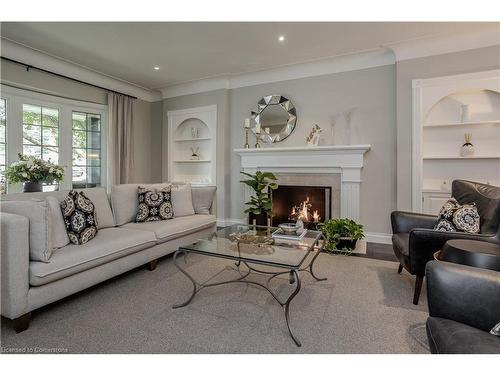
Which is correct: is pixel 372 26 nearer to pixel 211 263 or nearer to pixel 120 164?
pixel 211 263

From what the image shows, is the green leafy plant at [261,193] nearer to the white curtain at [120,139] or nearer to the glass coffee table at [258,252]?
the glass coffee table at [258,252]

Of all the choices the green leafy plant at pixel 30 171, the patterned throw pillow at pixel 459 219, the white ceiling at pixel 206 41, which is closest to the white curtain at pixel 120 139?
the white ceiling at pixel 206 41

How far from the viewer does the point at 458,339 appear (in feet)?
3.35

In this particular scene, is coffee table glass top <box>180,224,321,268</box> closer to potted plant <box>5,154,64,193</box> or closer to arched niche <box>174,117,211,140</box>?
potted plant <box>5,154,64,193</box>

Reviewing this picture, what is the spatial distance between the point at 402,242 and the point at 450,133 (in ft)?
7.01

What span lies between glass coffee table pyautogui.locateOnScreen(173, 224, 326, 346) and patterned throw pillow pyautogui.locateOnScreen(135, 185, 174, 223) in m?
0.94

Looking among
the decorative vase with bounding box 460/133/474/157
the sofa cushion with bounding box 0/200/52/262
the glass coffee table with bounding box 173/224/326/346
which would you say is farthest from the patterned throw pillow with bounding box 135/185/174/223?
the decorative vase with bounding box 460/133/474/157

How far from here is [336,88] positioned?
3.95 meters

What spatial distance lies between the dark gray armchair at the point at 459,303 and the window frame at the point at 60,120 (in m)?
4.67

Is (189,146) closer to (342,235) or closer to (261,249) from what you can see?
(342,235)

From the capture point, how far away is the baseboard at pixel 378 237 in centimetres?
367

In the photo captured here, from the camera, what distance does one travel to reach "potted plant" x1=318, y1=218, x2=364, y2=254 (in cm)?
335
